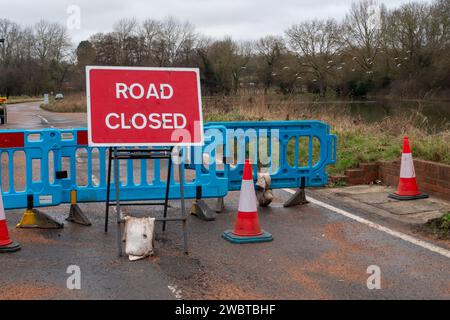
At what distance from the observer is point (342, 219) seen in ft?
24.1

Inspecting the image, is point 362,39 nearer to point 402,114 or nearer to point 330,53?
point 330,53

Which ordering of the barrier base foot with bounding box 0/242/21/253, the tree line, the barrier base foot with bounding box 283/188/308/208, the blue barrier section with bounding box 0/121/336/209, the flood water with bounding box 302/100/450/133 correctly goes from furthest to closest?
the tree line < the flood water with bounding box 302/100/450/133 < the barrier base foot with bounding box 283/188/308/208 < the blue barrier section with bounding box 0/121/336/209 < the barrier base foot with bounding box 0/242/21/253

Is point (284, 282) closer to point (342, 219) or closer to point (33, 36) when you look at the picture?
point (342, 219)

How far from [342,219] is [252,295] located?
311cm

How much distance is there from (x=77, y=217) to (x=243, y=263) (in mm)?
2681

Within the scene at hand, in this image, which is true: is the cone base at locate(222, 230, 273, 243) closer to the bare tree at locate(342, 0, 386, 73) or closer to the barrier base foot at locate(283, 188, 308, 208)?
the barrier base foot at locate(283, 188, 308, 208)

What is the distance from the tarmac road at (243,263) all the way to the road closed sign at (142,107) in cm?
122

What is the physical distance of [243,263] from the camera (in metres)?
5.46

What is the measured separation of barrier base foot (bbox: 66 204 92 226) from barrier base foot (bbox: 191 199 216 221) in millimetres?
1465

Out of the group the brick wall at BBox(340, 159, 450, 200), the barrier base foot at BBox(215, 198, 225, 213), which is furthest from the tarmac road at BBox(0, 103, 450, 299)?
the brick wall at BBox(340, 159, 450, 200)

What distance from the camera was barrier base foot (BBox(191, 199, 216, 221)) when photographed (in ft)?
24.2

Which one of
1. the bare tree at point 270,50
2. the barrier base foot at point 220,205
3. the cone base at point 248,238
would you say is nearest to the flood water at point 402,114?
the barrier base foot at point 220,205

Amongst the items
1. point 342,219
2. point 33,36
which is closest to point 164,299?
point 342,219

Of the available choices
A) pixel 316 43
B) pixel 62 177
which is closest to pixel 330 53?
pixel 316 43
